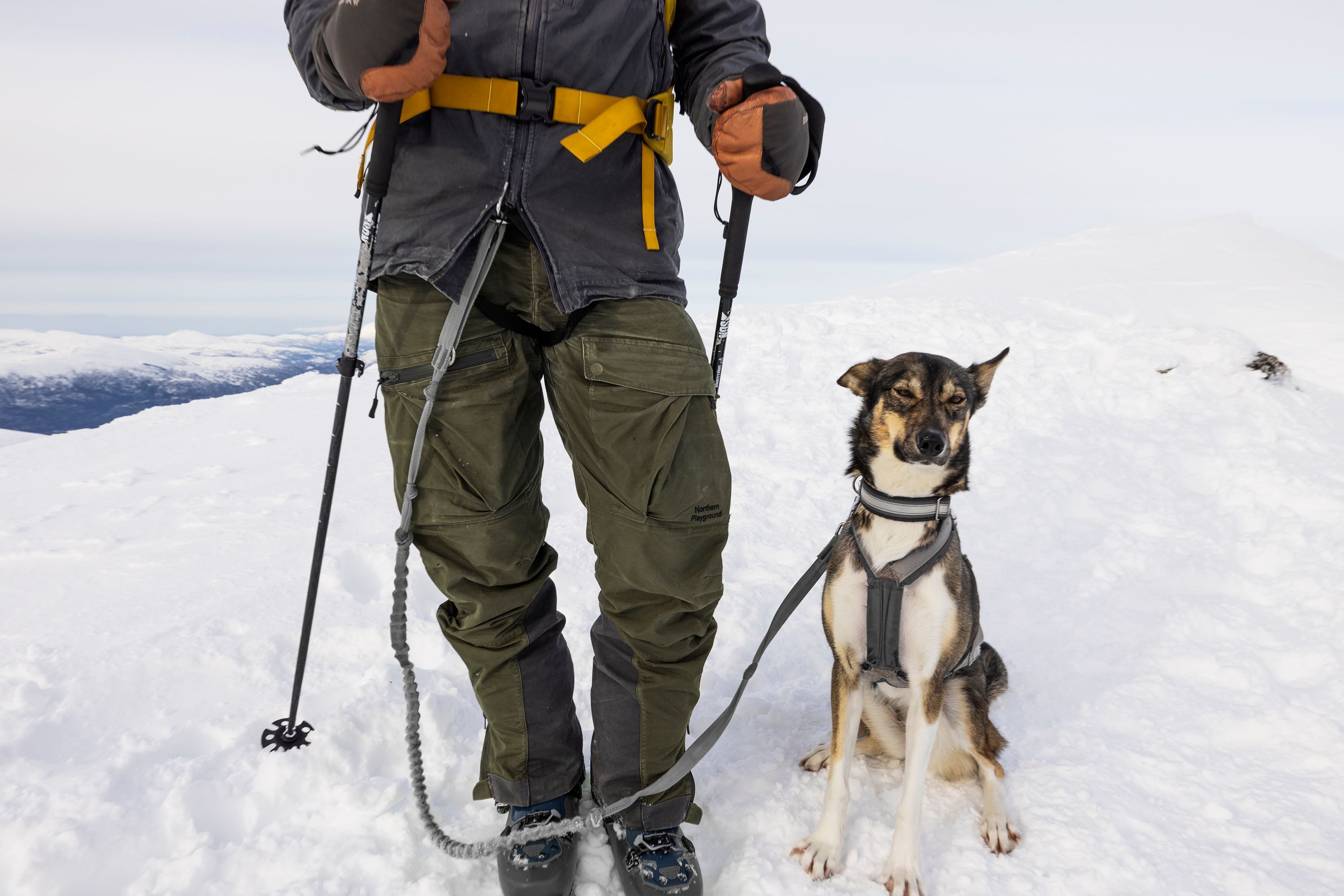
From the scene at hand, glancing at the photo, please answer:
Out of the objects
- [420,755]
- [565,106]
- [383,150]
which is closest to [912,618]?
[420,755]

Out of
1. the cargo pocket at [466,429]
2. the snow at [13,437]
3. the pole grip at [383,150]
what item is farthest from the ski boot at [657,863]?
the snow at [13,437]

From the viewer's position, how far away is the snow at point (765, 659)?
100.0 inches

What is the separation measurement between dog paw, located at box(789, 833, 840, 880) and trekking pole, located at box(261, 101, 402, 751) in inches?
72.3

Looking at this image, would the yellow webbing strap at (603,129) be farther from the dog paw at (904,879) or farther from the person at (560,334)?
the dog paw at (904,879)

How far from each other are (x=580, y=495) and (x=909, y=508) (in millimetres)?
1077

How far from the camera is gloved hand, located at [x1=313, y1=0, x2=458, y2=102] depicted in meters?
1.88

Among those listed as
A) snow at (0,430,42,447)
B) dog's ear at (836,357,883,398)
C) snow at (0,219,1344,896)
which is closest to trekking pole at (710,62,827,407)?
dog's ear at (836,357,883,398)

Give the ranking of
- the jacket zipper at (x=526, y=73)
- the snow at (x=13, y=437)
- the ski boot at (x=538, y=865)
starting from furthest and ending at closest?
the snow at (x=13, y=437), the ski boot at (x=538, y=865), the jacket zipper at (x=526, y=73)

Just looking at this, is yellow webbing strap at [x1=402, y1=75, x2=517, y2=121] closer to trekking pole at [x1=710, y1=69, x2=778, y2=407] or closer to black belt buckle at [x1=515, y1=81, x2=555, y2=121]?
black belt buckle at [x1=515, y1=81, x2=555, y2=121]

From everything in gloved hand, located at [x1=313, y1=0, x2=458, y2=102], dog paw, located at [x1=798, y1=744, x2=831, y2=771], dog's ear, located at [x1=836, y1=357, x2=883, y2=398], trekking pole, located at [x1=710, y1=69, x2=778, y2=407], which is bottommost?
Result: dog paw, located at [x1=798, y1=744, x2=831, y2=771]

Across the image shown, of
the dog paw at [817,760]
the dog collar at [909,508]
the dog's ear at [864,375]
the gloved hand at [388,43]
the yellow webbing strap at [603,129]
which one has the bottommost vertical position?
the dog paw at [817,760]

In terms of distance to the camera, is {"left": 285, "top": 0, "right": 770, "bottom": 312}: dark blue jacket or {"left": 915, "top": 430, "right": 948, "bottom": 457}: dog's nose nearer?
{"left": 285, "top": 0, "right": 770, "bottom": 312}: dark blue jacket

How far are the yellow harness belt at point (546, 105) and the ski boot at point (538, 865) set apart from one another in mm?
2108

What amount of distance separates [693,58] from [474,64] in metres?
0.70
